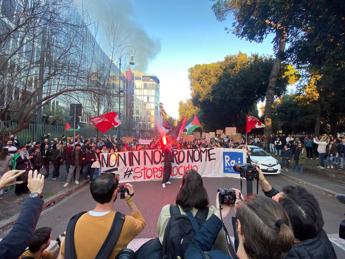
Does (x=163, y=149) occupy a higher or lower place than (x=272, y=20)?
lower

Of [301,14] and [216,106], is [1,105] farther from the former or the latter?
[216,106]

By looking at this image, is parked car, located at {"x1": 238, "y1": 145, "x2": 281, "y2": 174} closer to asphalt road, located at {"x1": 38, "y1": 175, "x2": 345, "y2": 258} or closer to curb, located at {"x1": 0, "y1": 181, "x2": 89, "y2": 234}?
asphalt road, located at {"x1": 38, "y1": 175, "x2": 345, "y2": 258}

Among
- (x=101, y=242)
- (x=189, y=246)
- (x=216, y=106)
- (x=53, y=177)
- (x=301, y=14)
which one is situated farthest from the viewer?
(x=216, y=106)

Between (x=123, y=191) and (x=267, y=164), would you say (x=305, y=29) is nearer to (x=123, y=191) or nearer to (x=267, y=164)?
(x=267, y=164)

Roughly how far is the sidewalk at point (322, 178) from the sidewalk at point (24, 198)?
→ 9354mm

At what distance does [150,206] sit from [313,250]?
7.51 metres

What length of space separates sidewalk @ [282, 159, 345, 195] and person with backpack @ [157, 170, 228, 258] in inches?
439

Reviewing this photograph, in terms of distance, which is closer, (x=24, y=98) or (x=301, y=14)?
(x=24, y=98)

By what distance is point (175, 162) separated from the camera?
1589 centimetres

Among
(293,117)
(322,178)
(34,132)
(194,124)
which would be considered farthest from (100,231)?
(293,117)

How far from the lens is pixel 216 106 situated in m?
48.9

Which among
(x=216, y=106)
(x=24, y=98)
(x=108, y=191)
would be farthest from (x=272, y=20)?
(x=216, y=106)

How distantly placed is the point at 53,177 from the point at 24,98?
165 inches

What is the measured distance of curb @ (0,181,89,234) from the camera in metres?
7.90
